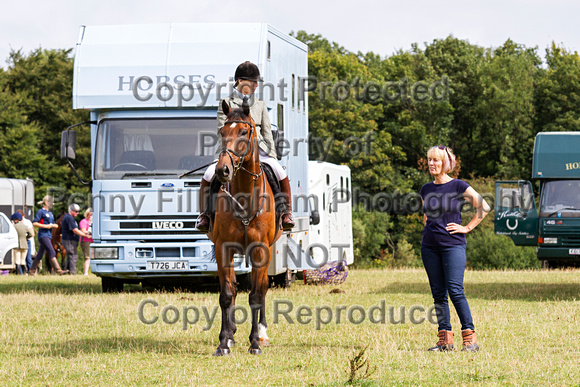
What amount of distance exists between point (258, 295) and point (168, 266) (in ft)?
20.1

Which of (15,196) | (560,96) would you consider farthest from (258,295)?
(560,96)

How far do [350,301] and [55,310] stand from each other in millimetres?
4690

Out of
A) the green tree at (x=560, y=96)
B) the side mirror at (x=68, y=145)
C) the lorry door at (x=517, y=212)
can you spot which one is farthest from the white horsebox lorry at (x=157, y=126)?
the green tree at (x=560, y=96)

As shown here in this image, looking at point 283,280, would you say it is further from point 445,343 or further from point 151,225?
point 445,343

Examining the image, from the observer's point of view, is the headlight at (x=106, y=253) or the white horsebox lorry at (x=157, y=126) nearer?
the white horsebox lorry at (x=157, y=126)

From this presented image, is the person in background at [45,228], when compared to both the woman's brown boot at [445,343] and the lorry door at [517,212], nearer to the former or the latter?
the lorry door at [517,212]

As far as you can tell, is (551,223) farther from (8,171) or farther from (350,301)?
(8,171)

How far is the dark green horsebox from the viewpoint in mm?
17938

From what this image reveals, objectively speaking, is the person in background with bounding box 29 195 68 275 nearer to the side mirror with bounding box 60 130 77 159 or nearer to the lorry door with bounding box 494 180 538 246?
the side mirror with bounding box 60 130 77 159

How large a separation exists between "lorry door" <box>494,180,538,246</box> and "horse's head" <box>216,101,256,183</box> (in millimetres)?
10919

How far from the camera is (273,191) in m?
9.30

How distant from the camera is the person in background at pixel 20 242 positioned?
24.8 m

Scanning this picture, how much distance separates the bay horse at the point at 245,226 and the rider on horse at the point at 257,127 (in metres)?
0.29

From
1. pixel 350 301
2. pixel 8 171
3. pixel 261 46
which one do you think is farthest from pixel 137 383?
pixel 8 171
